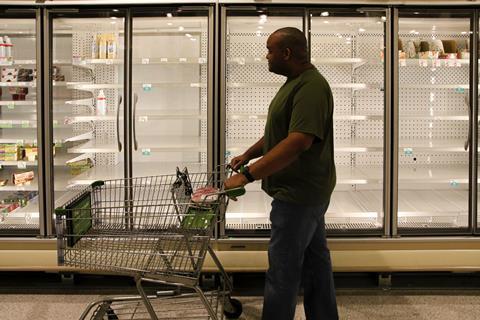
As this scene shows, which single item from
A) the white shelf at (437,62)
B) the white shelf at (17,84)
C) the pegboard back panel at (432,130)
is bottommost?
the pegboard back panel at (432,130)

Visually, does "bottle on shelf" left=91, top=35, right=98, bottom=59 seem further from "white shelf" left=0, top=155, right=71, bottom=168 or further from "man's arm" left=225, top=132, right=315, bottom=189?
"man's arm" left=225, top=132, right=315, bottom=189

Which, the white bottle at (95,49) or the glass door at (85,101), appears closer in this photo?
the glass door at (85,101)

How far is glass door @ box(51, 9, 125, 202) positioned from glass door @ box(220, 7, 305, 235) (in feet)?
2.98

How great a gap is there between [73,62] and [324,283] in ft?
8.15

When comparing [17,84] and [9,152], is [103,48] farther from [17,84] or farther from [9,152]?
[9,152]

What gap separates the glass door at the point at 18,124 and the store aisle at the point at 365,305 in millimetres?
572

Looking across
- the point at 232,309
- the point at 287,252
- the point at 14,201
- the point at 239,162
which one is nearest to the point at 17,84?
the point at 14,201

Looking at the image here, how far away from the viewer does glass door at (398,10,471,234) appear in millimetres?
4324

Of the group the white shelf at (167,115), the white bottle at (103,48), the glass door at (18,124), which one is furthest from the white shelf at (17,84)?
the white shelf at (167,115)

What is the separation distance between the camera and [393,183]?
420cm

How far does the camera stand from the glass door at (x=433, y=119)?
14.2ft

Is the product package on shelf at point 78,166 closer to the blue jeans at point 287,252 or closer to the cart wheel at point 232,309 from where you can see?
the cart wheel at point 232,309

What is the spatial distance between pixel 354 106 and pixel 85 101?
2252 millimetres

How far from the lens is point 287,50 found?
2965 millimetres
